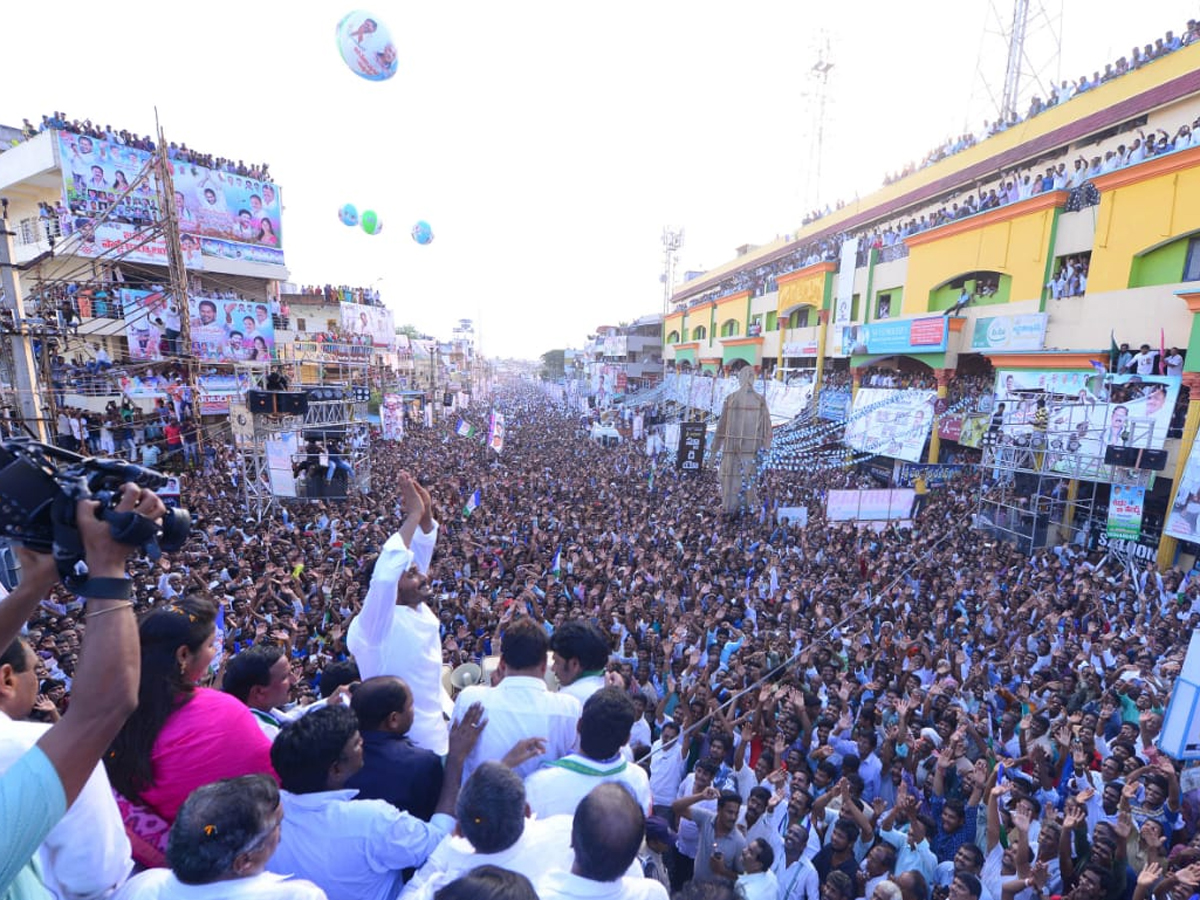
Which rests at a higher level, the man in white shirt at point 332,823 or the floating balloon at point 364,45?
the floating balloon at point 364,45

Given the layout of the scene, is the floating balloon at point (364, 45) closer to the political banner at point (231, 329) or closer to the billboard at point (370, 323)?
the political banner at point (231, 329)

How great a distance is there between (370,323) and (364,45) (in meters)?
23.0

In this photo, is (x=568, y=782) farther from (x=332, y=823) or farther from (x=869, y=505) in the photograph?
(x=869, y=505)

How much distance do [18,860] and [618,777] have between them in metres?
1.82

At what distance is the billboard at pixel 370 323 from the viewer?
31.2 m

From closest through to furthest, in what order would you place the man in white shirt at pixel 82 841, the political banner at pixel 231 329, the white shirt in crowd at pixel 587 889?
1. the man in white shirt at pixel 82 841
2. the white shirt in crowd at pixel 587 889
3. the political banner at pixel 231 329

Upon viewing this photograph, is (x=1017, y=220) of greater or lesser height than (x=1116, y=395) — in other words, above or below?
above

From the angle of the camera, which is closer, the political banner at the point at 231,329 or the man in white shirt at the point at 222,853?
the man in white shirt at the point at 222,853

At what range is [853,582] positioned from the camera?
29.9 feet

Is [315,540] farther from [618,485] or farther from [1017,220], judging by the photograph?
[1017,220]

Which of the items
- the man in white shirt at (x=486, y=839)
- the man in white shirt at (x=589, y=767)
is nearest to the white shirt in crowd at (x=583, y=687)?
the man in white shirt at (x=589, y=767)

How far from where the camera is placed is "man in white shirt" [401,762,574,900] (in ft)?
6.13

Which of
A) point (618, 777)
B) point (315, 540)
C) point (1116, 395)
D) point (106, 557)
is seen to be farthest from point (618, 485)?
point (106, 557)

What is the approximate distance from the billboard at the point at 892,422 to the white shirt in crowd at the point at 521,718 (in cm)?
1403
